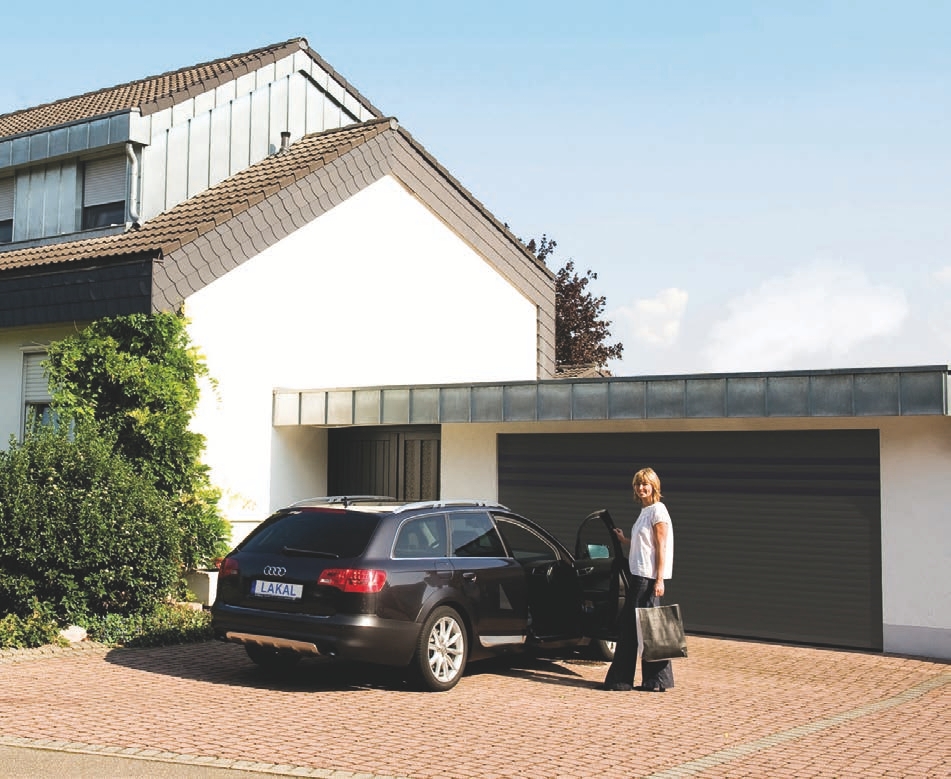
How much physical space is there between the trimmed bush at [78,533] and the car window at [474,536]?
4063 millimetres

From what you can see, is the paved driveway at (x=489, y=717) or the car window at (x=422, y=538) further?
the car window at (x=422, y=538)

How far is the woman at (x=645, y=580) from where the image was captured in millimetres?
10312

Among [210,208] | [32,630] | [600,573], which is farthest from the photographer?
[210,208]

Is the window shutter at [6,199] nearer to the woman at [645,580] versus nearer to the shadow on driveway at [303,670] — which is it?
the shadow on driveway at [303,670]

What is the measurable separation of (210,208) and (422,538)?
8319 millimetres

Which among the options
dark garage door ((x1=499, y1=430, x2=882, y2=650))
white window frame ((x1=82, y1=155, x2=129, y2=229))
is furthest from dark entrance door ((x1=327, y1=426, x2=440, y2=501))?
white window frame ((x1=82, y1=155, x2=129, y2=229))

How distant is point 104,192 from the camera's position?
1839cm

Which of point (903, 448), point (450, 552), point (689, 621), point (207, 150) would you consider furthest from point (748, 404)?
point (207, 150)

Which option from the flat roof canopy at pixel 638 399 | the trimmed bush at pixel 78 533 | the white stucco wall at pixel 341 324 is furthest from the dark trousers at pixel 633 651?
the white stucco wall at pixel 341 324

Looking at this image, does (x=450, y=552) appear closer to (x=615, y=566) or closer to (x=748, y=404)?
(x=615, y=566)

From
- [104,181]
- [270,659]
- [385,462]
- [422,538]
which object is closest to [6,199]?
[104,181]

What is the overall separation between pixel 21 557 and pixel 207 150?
8432mm

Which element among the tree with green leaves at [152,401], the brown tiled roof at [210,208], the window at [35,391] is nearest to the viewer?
the tree with green leaves at [152,401]

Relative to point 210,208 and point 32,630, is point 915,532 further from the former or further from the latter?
point 210,208
